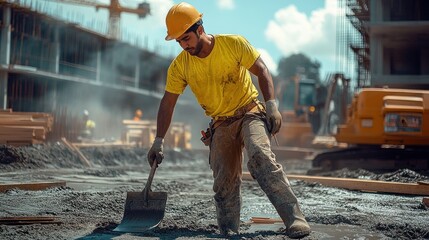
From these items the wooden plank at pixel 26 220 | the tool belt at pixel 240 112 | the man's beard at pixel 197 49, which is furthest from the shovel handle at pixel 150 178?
the man's beard at pixel 197 49

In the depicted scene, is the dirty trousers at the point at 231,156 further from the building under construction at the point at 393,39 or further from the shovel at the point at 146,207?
the building under construction at the point at 393,39

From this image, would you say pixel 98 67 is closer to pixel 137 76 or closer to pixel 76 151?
pixel 137 76

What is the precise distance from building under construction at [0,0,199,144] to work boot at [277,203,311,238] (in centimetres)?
1176

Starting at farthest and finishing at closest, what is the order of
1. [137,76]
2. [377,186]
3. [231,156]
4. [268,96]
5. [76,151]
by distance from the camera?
[137,76] → [76,151] → [377,186] → [231,156] → [268,96]

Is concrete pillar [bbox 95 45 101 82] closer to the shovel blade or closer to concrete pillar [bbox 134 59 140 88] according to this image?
concrete pillar [bbox 134 59 140 88]

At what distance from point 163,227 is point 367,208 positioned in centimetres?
275

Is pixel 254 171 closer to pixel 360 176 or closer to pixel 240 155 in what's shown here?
→ pixel 240 155

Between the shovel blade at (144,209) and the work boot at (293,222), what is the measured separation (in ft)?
3.70

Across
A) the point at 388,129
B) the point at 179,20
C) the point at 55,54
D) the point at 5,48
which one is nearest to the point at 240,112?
the point at 179,20

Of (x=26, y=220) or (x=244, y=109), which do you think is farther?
(x=244, y=109)

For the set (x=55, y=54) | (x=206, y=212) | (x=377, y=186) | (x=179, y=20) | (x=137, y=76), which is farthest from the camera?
(x=137, y=76)

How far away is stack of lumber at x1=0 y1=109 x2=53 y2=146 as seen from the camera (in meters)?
12.5

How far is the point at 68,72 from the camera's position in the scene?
2769 cm

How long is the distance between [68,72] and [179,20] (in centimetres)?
2481
